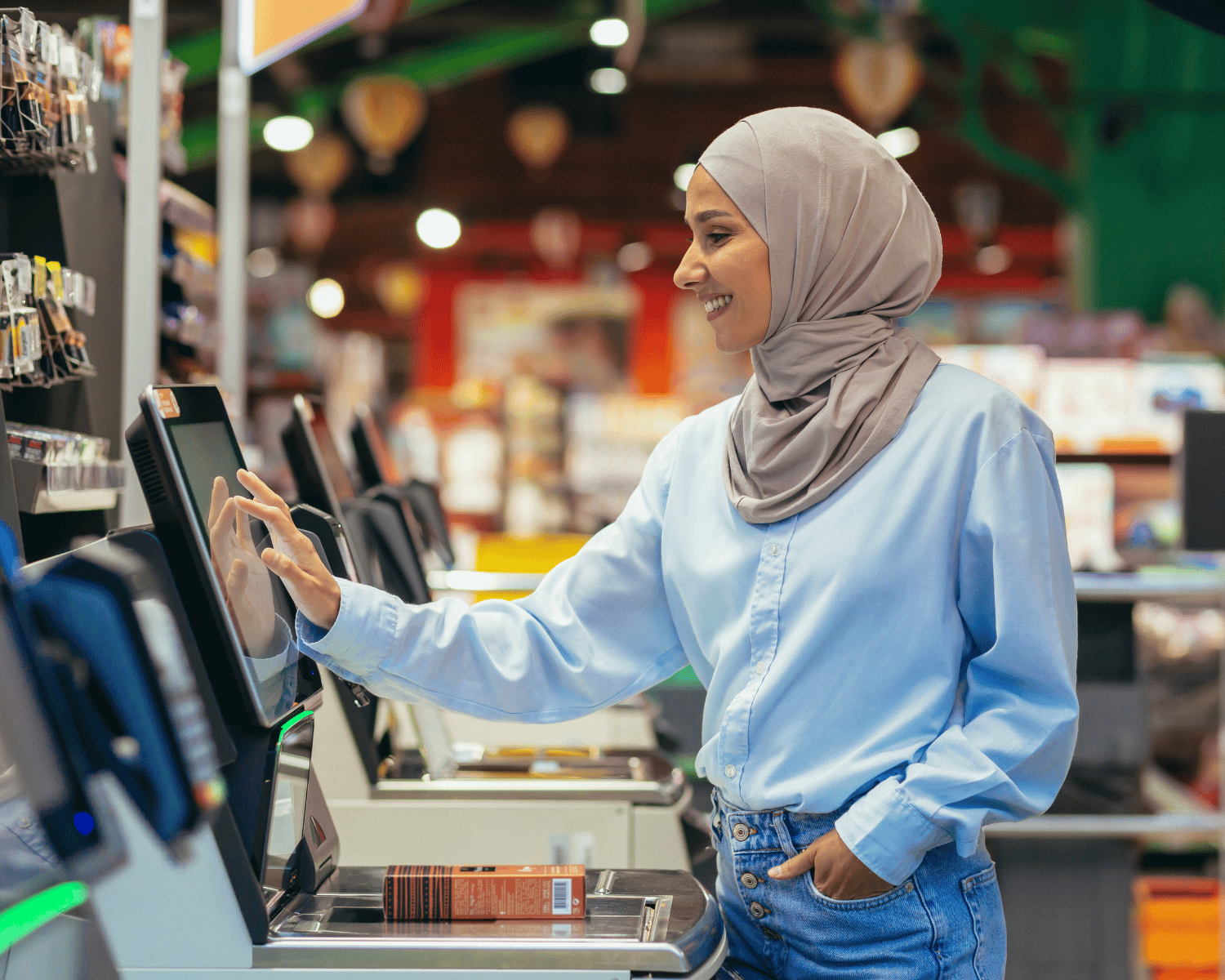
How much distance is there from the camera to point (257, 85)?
988cm

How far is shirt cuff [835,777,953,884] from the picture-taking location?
3.90 ft

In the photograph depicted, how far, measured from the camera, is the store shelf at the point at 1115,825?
3.12 m

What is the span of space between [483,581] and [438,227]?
1036 cm

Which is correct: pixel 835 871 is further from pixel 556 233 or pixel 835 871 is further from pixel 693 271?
pixel 556 233

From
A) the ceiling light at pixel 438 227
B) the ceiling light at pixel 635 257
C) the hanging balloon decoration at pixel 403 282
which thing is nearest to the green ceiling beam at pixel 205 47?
the ceiling light at pixel 438 227

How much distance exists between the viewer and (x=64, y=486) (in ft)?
5.18

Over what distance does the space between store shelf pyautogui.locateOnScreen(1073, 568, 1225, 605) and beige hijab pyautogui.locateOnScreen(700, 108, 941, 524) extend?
6.18 ft

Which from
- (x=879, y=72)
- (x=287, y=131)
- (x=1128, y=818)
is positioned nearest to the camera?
(x=1128, y=818)

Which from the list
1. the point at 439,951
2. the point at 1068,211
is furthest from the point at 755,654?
the point at 1068,211

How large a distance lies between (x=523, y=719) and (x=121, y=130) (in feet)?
4.13

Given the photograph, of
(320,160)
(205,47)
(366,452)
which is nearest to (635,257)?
(320,160)

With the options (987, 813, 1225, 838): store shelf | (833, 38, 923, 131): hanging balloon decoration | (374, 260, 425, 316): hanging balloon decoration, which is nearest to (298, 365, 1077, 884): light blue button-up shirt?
(987, 813, 1225, 838): store shelf

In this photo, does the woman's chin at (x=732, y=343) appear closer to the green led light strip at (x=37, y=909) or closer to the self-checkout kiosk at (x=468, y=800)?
the self-checkout kiosk at (x=468, y=800)

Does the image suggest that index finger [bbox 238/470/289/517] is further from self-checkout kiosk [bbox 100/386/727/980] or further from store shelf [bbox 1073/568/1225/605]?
store shelf [bbox 1073/568/1225/605]
